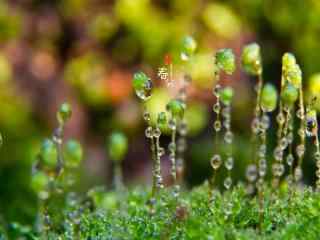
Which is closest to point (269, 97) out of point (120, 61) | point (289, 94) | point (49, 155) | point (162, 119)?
point (289, 94)

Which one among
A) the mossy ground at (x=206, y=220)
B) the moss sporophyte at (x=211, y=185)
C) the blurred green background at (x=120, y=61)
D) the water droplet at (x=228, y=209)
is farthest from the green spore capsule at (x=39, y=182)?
the blurred green background at (x=120, y=61)

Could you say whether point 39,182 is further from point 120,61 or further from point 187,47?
point 120,61

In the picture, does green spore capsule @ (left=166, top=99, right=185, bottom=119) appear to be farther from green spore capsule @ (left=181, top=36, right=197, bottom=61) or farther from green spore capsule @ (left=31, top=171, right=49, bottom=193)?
green spore capsule @ (left=31, top=171, right=49, bottom=193)

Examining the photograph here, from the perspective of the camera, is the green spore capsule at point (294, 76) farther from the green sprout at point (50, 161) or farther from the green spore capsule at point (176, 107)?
the green sprout at point (50, 161)

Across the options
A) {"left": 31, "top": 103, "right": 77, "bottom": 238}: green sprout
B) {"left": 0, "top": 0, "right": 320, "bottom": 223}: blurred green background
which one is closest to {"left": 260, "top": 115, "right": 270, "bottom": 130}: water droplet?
{"left": 31, "top": 103, "right": 77, "bottom": 238}: green sprout

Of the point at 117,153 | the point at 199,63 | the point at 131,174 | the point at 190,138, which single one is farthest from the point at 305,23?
the point at 117,153

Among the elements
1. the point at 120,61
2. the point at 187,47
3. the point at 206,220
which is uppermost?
the point at 120,61
